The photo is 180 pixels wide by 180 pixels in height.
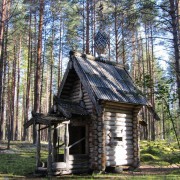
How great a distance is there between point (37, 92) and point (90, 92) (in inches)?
351

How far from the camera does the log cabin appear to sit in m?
12.5

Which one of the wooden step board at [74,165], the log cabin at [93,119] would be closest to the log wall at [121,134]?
the log cabin at [93,119]

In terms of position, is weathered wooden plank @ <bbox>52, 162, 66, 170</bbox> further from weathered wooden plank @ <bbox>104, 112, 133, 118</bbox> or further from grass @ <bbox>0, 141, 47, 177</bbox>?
weathered wooden plank @ <bbox>104, 112, 133, 118</bbox>

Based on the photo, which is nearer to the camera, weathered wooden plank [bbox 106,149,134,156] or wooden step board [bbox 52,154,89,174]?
wooden step board [bbox 52,154,89,174]

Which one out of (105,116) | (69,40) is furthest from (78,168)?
(69,40)

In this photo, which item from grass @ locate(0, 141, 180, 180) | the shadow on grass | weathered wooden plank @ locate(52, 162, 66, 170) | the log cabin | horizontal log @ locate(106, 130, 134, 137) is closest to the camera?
grass @ locate(0, 141, 180, 180)

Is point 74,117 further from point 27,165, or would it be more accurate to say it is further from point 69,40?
point 69,40

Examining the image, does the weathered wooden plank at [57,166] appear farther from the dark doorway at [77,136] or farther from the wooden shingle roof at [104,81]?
the wooden shingle roof at [104,81]

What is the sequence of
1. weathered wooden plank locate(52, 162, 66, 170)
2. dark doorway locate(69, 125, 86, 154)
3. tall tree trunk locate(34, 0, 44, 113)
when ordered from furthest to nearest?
tall tree trunk locate(34, 0, 44, 113), dark doorway locate(69, 125, 86, 154), weathered wooden plank locate(52, 162, 66, 170)

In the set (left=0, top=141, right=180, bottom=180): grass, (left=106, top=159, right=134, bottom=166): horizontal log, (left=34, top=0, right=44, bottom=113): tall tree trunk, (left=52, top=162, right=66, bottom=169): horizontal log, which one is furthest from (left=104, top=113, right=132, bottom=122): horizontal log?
(left=34, top=0, right=44, bottom=113): tall tree trunk

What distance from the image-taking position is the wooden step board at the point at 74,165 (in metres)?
12.0

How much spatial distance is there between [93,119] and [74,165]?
2284mm

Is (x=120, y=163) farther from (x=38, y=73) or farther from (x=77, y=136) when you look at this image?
(x=38, y=73)

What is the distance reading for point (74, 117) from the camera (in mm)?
13102
